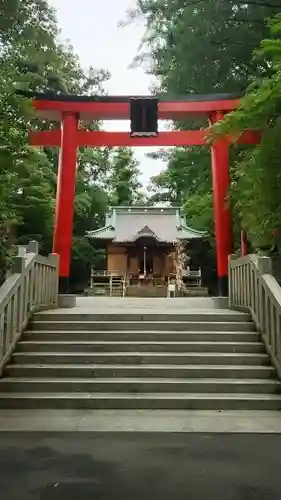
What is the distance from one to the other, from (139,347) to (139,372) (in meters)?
0.55

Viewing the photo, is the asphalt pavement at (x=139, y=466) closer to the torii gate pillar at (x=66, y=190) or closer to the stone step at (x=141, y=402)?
the stone step at (x=141, y=402)

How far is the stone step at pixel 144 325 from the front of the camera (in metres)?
6.77

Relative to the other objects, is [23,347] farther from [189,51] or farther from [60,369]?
[189,51]

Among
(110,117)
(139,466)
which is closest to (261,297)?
(139,466)

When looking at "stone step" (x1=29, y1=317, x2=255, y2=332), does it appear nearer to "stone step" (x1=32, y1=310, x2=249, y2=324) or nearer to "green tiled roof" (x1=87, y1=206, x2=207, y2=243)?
"stone step" (x1=32, y1=310, x2=249, y2=324)

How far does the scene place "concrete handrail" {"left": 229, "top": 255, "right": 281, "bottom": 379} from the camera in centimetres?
579

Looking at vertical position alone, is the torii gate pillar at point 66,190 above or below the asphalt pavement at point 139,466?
above

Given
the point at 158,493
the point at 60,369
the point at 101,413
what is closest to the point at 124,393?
the point at 101,413

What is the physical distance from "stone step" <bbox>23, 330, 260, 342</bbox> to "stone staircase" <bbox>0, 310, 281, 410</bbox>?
14mm

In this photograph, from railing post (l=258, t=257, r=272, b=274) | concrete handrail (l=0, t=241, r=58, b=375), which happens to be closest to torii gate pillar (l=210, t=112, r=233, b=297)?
railing post (l=258, t=257, r=272, b=274)

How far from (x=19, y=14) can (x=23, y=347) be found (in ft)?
14.4

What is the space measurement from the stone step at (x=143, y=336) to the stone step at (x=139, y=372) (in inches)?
29.0

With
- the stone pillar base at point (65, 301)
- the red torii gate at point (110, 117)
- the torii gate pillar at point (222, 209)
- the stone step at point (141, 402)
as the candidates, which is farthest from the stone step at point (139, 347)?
the red torii gate at point (110, 117)

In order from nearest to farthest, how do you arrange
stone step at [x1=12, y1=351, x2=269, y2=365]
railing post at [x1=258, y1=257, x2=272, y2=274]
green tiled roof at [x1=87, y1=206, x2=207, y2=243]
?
stone step at [x1=12, y1=351, x2=269, y2=365], railing post at [x1=258, y1=257, x2=272, y2=274], green tiled roof at [x1=87, y1=206, x2=207, y2=243]
